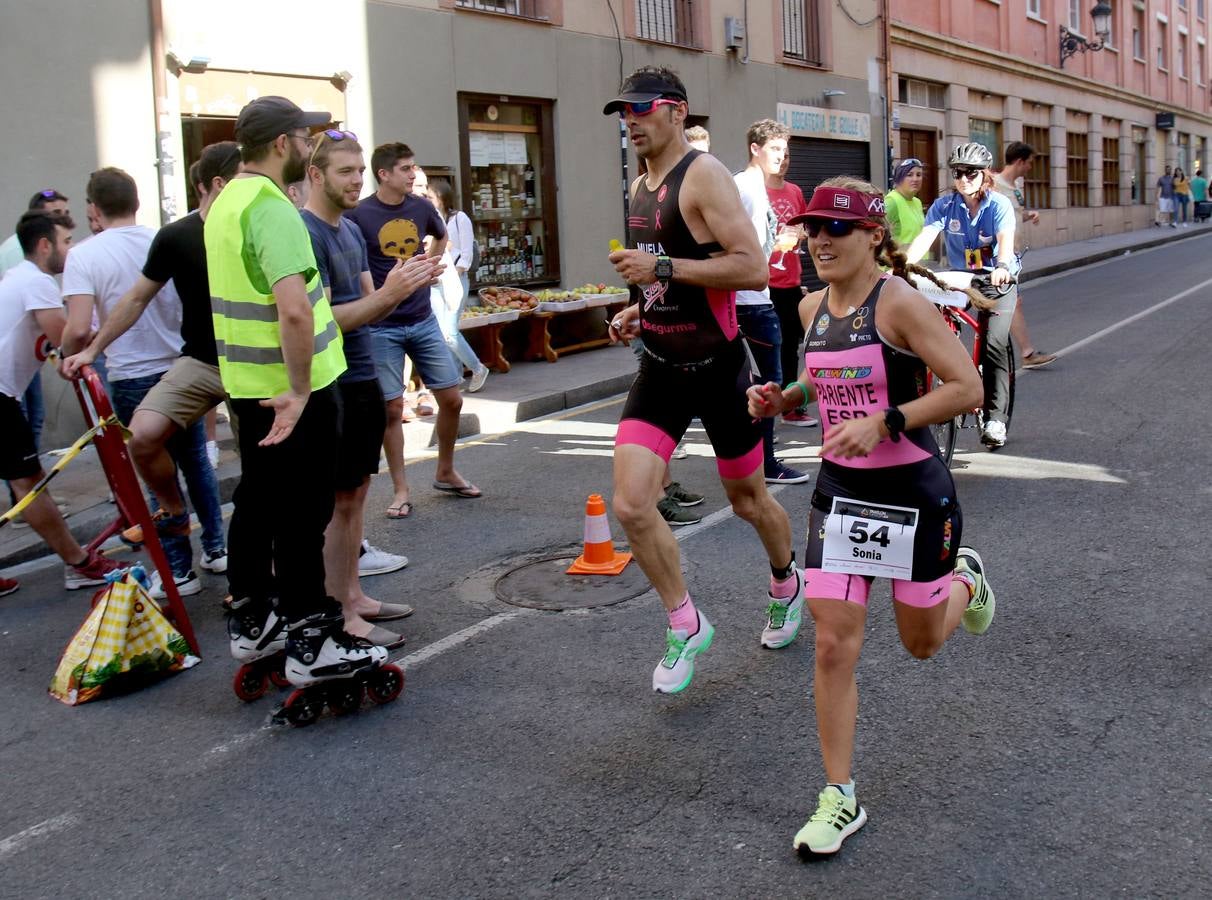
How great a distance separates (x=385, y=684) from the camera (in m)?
4.29

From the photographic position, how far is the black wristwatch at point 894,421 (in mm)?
3166

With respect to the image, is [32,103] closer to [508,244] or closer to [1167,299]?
[508,244]

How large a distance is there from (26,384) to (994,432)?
18.3ft

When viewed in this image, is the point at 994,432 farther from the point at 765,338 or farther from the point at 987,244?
the point at 765,338

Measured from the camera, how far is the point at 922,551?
3.29 meters

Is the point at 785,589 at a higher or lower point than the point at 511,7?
lower

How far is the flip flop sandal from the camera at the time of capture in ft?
24.5

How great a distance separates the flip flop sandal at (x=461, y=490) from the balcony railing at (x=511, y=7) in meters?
7.91

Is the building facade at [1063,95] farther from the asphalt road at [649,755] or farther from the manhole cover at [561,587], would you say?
the asphalt road at [649,755]

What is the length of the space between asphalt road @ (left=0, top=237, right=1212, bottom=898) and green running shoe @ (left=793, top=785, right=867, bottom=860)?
0.14ft

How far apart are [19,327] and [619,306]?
980cm

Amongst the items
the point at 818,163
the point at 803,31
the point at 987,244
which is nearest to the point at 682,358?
the point at 987,244

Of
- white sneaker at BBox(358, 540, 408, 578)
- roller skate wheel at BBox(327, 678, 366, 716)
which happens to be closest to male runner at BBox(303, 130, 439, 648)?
roller skate wheel at BBox(327, 678, 366, 716)

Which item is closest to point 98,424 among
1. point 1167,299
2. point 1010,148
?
point 1010,148
